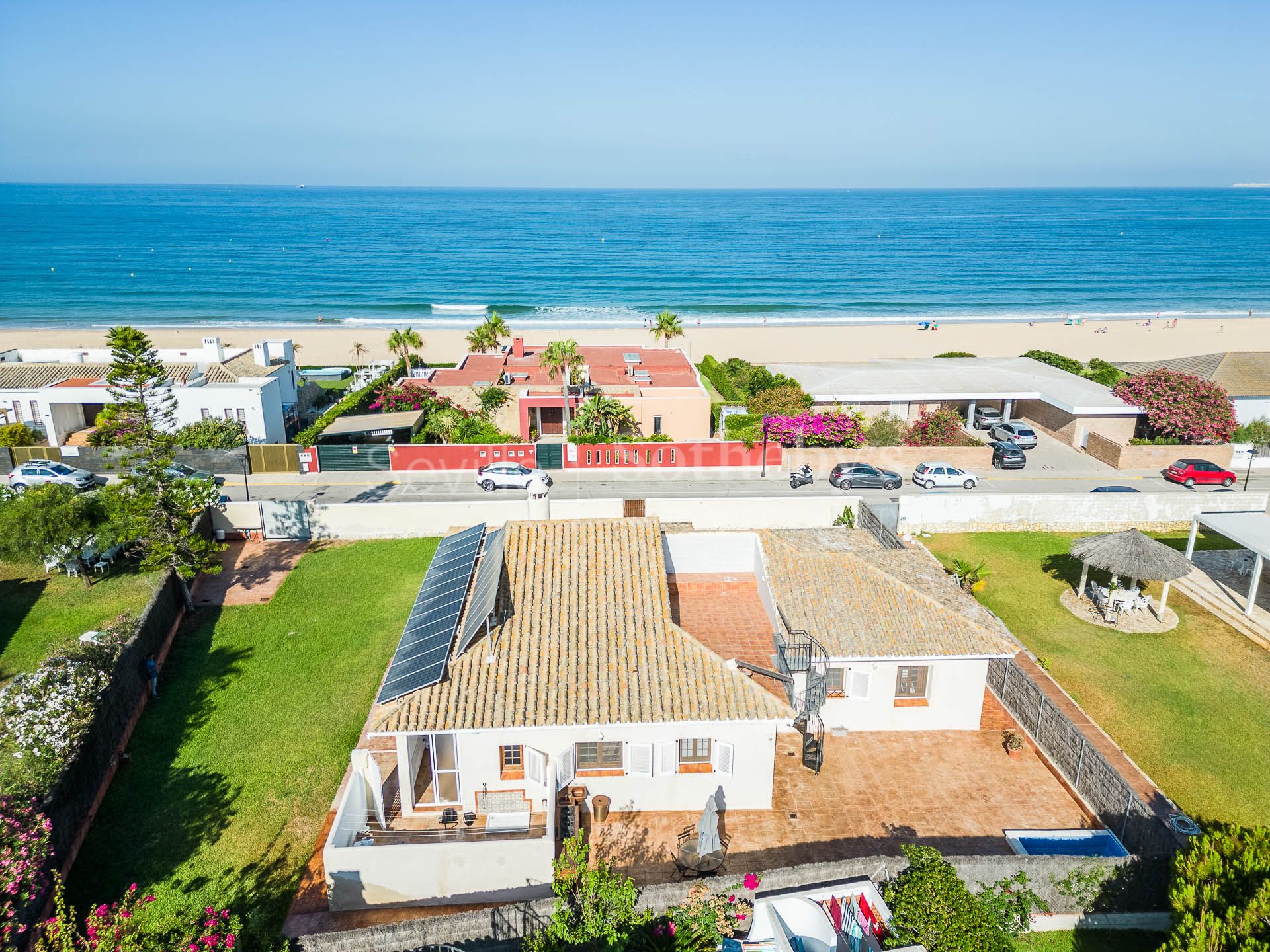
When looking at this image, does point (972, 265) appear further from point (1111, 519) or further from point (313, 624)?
point (313, 624)

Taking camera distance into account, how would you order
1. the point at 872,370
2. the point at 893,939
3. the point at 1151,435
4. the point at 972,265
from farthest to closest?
the point at 972,265, the point at 872,370, the point at 1151,435, the point at 893,939

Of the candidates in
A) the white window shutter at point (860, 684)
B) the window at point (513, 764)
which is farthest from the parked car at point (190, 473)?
the white window shutter at point (860, 684)

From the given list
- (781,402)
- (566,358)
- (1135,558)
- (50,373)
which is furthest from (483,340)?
(1135,558)

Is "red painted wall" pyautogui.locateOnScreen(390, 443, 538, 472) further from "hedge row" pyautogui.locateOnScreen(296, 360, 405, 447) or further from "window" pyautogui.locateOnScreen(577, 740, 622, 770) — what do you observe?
"window" pyautogui.locateOnScreen(577, 740, 622, 770)

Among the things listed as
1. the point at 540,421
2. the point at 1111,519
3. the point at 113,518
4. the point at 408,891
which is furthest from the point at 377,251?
the point at 408,891

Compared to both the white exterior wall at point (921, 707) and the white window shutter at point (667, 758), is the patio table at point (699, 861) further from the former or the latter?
the white exterior wall at point (921, 707)

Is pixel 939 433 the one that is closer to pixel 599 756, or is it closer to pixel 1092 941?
pixel 1092 941

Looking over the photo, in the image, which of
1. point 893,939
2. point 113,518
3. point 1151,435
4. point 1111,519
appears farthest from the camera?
point 1151,435
